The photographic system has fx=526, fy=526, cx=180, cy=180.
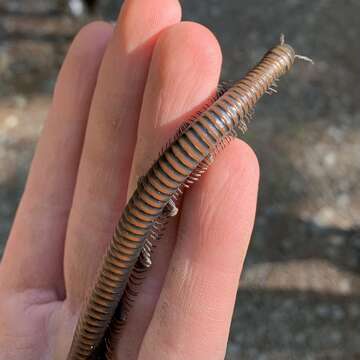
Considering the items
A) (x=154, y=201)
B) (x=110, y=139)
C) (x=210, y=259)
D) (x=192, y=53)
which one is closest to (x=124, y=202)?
(x=110, y=139)

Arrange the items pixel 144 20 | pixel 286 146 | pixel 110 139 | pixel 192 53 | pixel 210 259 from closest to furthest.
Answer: pixel 210 259 → pixel 192 53 → pixel 144 20 → pixel 110 139 → pixel 286 146

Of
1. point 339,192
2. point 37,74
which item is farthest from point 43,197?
point 37,74

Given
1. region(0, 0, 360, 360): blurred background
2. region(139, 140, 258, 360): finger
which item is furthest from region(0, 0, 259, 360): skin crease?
region(0, 0, 360, 360): blurred background

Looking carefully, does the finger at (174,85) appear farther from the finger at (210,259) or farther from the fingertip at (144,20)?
the finger at (210,259)

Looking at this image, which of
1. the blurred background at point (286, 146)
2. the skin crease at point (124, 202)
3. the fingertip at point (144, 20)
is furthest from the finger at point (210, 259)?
the blurred background at point (286, 146)

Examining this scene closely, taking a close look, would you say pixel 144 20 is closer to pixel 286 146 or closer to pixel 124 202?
pixel 124 202

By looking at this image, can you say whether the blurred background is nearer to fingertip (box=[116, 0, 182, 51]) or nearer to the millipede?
the millipede

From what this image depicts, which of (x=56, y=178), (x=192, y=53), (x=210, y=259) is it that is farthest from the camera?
(x=56, y=178)
